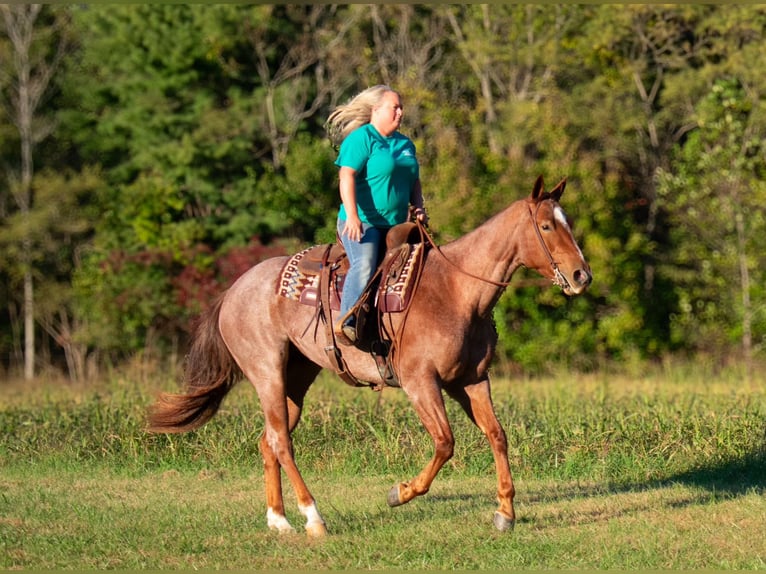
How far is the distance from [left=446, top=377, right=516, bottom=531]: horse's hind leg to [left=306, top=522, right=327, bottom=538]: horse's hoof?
1.17 metres

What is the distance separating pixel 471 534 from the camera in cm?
781

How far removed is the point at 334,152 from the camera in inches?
1089

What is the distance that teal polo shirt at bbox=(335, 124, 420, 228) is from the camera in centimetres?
814

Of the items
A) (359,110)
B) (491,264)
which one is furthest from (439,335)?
(359,110)

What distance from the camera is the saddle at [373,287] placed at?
810 centimetres

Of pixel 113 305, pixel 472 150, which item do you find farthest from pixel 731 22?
pixel 113 305

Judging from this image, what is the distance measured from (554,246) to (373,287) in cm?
135

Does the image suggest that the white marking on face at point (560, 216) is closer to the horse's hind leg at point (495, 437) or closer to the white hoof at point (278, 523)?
the horse's hind leg at point (495, 437)

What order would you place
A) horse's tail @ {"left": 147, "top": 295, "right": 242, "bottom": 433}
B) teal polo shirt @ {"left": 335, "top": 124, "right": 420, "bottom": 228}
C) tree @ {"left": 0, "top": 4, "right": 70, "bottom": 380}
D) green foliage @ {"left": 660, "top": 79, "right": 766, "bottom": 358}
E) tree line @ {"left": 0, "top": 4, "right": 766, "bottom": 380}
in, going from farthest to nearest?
1. tree @ {"left": 0, "top": 4, "right": 70, "bottom": 380}
2. tree line @ {"left": 0, "top": 4, "right": 766, "bottom": 380}
3. green foliage @ {"left": 660, "top": 79, "right": 766, "bottom": 358}
4. horse's tail @ {"left": 147, "top": 295, "right": 242, "bottom": 433}
5. teal polo shirt @ {"left": 335, "top": 124, "right": 420, "bottom": 228}

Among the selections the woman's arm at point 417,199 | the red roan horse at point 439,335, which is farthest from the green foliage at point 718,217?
the red roan horse at point 439,335

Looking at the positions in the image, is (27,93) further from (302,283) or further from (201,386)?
(302,283)

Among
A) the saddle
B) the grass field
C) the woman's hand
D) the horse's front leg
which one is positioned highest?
the woman's hand

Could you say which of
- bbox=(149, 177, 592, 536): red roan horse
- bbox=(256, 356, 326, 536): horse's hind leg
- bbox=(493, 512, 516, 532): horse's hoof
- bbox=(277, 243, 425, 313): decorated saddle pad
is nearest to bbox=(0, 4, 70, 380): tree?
bbox=(256, 356, 326, 536): horse's hind leg

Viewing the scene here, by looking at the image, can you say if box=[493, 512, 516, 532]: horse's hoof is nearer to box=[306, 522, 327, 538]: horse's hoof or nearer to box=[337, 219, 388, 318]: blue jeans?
box=[306, 522, 327, 538]: horse's hoof
